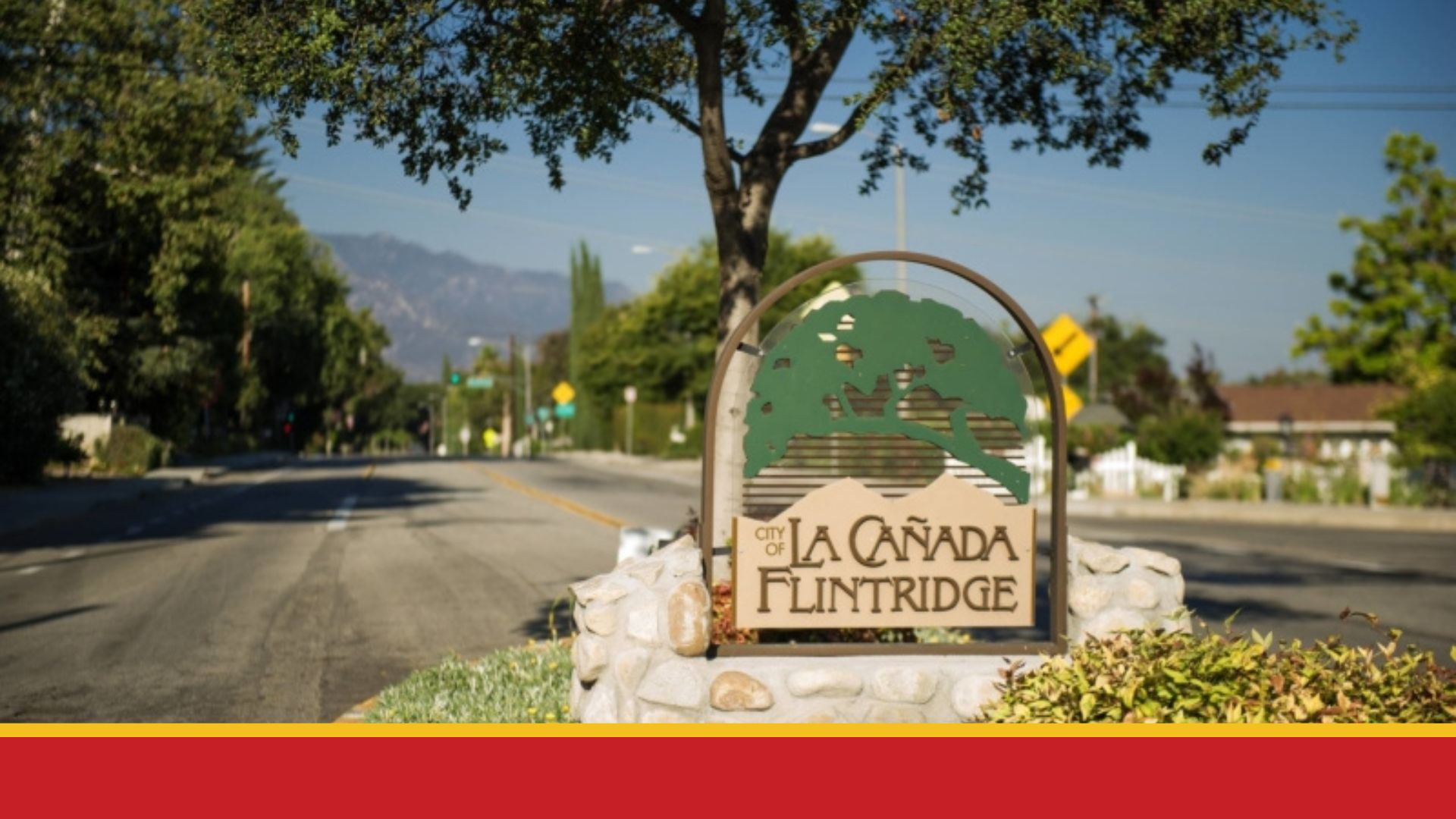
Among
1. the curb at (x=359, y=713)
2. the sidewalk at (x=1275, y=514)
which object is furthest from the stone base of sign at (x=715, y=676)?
the sidewalk at (x=1275, y=514)

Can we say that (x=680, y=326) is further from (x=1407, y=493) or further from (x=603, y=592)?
(x=603, y=592)

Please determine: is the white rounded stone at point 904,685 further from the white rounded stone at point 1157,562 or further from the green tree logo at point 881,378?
the white rounded stone at point 1157,562

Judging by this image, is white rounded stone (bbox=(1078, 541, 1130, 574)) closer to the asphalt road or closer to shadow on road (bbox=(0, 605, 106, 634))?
the asphalt road

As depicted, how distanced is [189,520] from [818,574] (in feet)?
66.4

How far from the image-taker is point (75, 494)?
30203 mm

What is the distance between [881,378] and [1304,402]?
59591 millimetres

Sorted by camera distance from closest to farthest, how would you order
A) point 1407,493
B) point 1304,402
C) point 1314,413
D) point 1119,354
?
point 1407,493 → point 1314,413 → point 1304,402 → point 1119,354

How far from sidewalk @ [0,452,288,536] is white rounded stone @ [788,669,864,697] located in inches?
745

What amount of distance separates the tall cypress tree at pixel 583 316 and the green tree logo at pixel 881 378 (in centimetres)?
7583

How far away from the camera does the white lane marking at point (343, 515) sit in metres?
22.5

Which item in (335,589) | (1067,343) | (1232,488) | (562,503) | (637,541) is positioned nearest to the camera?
(637,541)

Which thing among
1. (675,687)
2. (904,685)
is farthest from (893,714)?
(675,687)

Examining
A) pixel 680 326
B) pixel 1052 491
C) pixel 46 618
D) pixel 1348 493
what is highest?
pixel 680 326

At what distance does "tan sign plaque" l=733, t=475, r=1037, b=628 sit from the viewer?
6.46m
